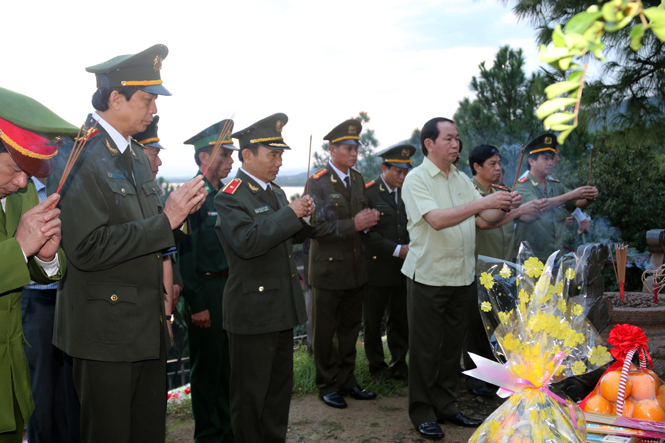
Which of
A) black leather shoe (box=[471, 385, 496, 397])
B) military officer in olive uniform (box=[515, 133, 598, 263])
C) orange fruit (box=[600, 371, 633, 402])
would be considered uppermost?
military officer in olive uniform (box=[515, 133, 598, 263])

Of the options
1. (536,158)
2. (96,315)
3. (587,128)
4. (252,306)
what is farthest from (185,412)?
(587,128)

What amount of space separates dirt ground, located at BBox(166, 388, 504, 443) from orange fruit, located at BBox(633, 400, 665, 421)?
2.00 metres

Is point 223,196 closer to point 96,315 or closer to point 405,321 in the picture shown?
point 96,315

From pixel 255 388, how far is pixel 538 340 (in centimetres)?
198

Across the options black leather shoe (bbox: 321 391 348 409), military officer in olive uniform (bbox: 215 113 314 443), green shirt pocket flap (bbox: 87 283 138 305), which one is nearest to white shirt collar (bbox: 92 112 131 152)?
green shirt pocket flap (bbox: 87 283 138 305)

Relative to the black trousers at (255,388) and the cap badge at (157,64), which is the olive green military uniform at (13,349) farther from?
the black trousers at (255,388)

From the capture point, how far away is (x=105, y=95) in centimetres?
238

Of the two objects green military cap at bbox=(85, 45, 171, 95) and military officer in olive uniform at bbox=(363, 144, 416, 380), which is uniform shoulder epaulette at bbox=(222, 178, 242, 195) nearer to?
green military cap at bbox=(85, 45, 171, 95)

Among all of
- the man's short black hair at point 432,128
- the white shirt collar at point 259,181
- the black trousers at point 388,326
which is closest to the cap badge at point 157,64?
the white shirt collar at point 259,181

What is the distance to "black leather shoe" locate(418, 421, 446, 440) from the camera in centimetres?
373

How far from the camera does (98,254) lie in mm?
2184

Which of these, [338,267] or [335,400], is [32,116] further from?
[335,400]

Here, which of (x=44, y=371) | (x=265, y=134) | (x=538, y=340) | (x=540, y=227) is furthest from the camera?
(x=540, y=227)

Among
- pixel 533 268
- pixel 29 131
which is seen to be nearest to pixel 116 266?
pixel 29 131
